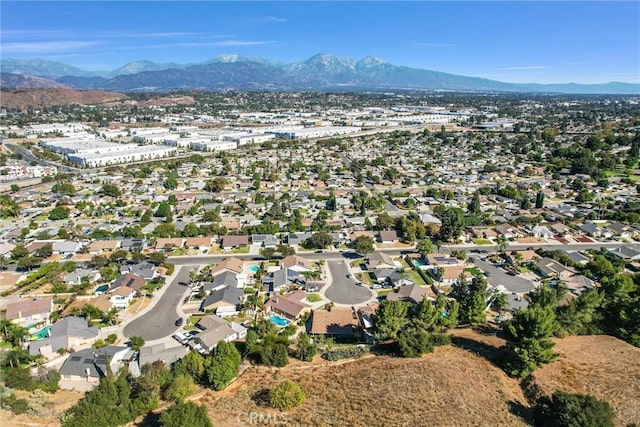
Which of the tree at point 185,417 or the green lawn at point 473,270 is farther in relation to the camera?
the green lawn at point 473,270

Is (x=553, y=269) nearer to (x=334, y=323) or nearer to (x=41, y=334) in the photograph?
(x=334, y=323)

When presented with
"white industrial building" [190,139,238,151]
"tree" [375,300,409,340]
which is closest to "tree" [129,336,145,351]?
"tree" [375,300,409,340]

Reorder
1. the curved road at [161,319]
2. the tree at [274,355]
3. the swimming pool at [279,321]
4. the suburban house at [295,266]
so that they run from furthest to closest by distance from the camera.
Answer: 1. the suburban house at [295,266]
2. the swimming pool at [279,321]
3. the curved road at [161,319]
4. the tree at [274,355]

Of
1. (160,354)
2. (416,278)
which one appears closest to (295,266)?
(416,278)

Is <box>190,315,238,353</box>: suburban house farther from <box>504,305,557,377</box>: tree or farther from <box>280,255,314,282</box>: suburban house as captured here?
<box>504,305,557,377</box>: tree

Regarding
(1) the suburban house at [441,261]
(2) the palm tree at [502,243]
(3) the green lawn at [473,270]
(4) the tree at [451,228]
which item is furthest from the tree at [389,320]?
(2) the palm tree at [502,243]

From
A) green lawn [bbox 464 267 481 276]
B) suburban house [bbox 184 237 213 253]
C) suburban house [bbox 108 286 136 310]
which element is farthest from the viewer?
suburban house [bbox 184 237 213 253]

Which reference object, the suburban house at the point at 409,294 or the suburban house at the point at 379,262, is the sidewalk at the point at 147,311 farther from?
the suburban house at the point at 379,262
